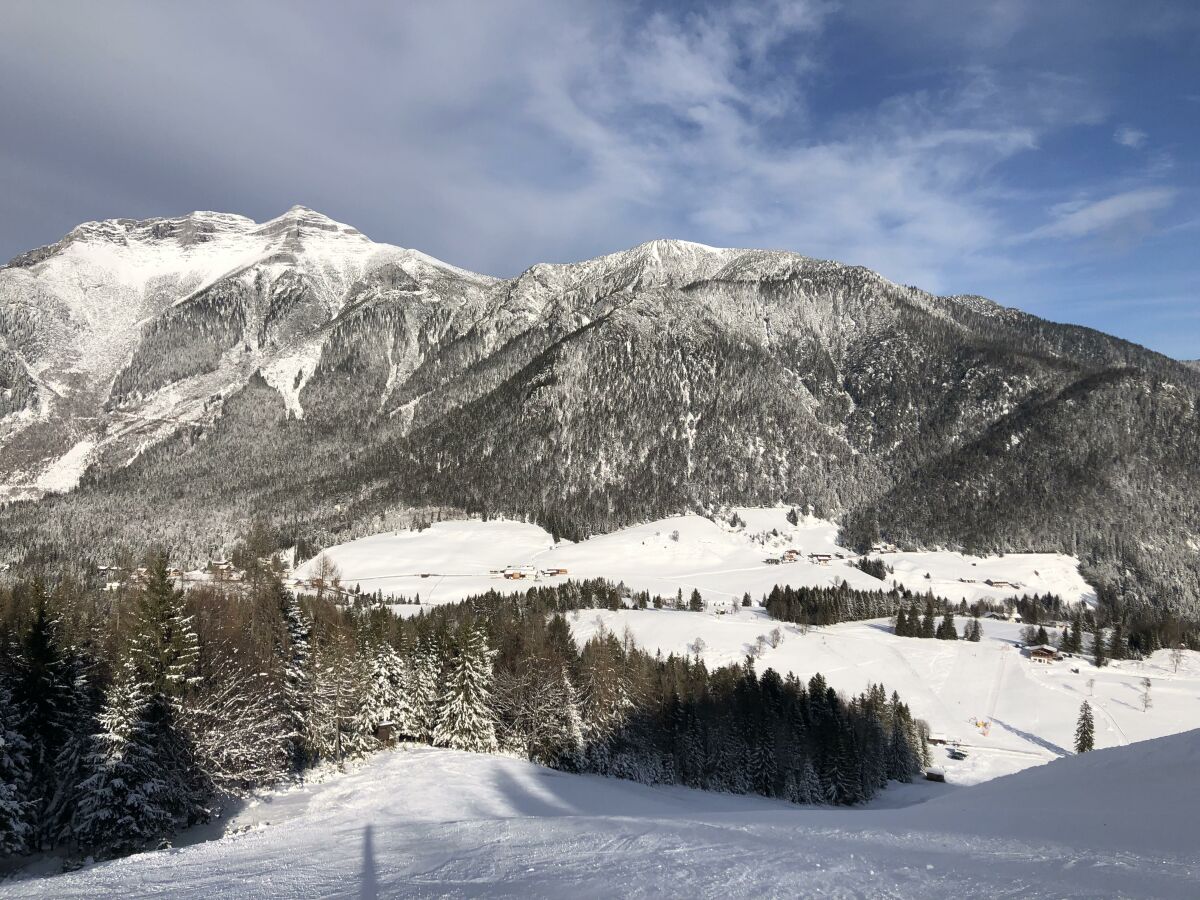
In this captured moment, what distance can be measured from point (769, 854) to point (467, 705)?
40.1m

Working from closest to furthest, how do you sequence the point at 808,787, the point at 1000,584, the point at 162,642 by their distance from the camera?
1. the point at 162,642
2. the point at 808,787
3. the point at 1000,584

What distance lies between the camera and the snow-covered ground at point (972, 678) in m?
90.4

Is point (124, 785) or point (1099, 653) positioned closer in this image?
point (124, 785)

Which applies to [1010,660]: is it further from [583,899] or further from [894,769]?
[583,899]

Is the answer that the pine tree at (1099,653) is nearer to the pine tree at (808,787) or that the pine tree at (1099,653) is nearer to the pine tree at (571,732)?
the pine tree at (808,787)

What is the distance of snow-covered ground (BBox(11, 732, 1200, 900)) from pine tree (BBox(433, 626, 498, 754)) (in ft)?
76.1

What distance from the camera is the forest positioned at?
90.5 feet

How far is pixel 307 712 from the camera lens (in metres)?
41.6

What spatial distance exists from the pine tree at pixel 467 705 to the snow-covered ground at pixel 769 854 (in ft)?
76.1

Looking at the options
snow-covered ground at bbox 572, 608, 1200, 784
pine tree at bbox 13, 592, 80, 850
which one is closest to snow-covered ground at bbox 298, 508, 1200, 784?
snow-covered ground at bbox 572, 608, 1200, 784

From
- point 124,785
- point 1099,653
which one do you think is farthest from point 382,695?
point 1099,653

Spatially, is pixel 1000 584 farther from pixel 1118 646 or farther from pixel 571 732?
pixel 571 732

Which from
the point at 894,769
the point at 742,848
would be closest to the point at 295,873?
the point at 742,848

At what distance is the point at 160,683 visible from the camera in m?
29.0
